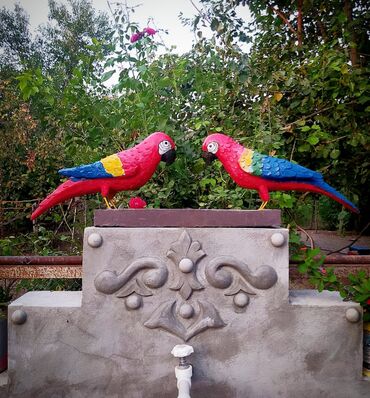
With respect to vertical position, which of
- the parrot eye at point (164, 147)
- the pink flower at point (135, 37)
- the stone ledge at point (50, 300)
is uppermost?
the pink flower at point (135, 37)

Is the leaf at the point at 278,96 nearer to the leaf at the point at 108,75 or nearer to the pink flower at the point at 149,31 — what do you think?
the pink flower at the point at 149,31

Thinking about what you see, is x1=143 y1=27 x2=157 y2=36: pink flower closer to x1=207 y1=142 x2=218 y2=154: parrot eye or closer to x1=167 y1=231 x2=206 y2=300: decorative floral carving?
x1=207 y1=142 x2=218 y2=154: parrot eye

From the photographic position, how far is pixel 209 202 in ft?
11.5

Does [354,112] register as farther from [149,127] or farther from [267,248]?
[267,248]

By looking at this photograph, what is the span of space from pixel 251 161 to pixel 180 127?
1701 millimetres

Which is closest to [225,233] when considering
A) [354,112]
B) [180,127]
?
[180,127]

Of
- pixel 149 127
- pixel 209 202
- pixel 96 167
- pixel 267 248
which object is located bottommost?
pixel 267 248

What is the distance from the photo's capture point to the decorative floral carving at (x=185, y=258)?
2.15 m

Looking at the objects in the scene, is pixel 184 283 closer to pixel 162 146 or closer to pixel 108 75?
pixel 162 146

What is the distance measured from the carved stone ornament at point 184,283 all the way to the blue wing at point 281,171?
1.66 feet

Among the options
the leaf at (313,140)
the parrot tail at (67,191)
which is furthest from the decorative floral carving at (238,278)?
the leaf at (313,140)

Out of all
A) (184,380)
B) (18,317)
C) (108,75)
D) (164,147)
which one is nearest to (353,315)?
(184,380)

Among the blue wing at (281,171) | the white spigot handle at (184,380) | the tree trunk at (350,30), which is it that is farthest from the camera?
the tree trunk at (350,30)

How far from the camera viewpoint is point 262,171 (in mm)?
2219
